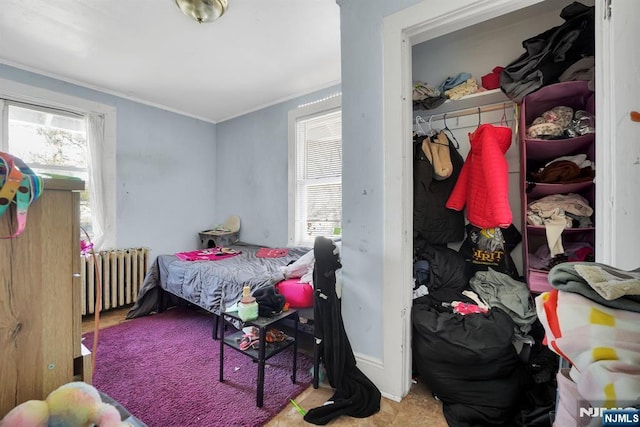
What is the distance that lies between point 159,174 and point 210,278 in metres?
1.96

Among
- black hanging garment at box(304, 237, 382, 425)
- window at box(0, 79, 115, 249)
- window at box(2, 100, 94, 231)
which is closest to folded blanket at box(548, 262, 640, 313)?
black hanging garment at box(304, 237, 382, 425)

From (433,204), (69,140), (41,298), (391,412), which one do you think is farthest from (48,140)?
(391,412)

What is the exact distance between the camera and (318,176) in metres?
3.16

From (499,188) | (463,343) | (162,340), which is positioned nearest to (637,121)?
(499,188)

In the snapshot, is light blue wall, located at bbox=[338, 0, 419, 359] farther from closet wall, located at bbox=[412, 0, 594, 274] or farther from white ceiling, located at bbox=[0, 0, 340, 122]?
closet wall, located at bbox=[412, 0, 594, 274]

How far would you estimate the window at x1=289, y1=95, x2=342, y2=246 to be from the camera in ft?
9.86

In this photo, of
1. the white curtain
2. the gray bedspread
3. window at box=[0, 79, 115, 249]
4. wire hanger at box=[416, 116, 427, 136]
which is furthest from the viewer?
the white curtain

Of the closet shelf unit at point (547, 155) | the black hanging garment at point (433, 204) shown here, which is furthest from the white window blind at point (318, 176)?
the closet shelf unit at point (547, 155)

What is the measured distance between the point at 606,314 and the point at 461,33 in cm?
209

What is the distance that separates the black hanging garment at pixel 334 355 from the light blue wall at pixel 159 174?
274 cm

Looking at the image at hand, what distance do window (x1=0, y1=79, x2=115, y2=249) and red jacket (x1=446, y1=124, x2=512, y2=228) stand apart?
3.39 metres

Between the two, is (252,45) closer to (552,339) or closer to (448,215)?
(448,215)

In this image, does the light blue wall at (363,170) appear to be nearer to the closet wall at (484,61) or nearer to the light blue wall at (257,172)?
the closet wall at (484,61)

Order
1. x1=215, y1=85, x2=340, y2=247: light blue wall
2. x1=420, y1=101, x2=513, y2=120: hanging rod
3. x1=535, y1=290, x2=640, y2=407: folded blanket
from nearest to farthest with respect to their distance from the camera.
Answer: x1=535, y1=290, x2=640, y2=407: folded blanket, x1=420, y1=101, x2=513, y2=120: hanging rod, x1=215, y1=85, x2=340, y2=247: light blue wall
